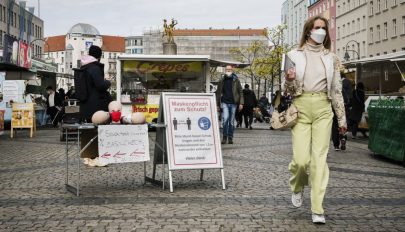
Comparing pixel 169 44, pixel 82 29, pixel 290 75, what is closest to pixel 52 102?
pixel 169 44

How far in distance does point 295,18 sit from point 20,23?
161ft

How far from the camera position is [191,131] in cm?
897

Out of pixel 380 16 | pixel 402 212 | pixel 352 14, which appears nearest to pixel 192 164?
pixel 402 212

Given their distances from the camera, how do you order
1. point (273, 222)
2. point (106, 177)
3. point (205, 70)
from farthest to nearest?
1. point (205, 70)
2. point (106, 177)
3. point (273, 222)

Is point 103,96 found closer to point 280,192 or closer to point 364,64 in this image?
point 280,192

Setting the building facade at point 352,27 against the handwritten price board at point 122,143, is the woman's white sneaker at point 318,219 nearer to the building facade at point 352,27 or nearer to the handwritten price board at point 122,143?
the handwritten price board at point 122,143

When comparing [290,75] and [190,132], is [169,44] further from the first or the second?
[290,75]

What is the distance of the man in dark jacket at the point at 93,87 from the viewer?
1073 centimetres

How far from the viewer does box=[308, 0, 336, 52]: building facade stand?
9231cm

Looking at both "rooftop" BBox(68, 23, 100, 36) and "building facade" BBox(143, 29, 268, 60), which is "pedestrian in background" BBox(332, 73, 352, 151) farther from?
"rooftop" BBox(68, 23, 100, 36)

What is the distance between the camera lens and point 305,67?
6.80 meters

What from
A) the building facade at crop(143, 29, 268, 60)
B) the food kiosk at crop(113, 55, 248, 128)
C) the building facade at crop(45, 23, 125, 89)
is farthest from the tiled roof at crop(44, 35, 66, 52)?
the food kiosk at crop(113, 55, 248, 128)

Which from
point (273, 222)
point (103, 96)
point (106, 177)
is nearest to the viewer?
point (273, 222)

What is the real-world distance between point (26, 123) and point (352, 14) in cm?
6697
